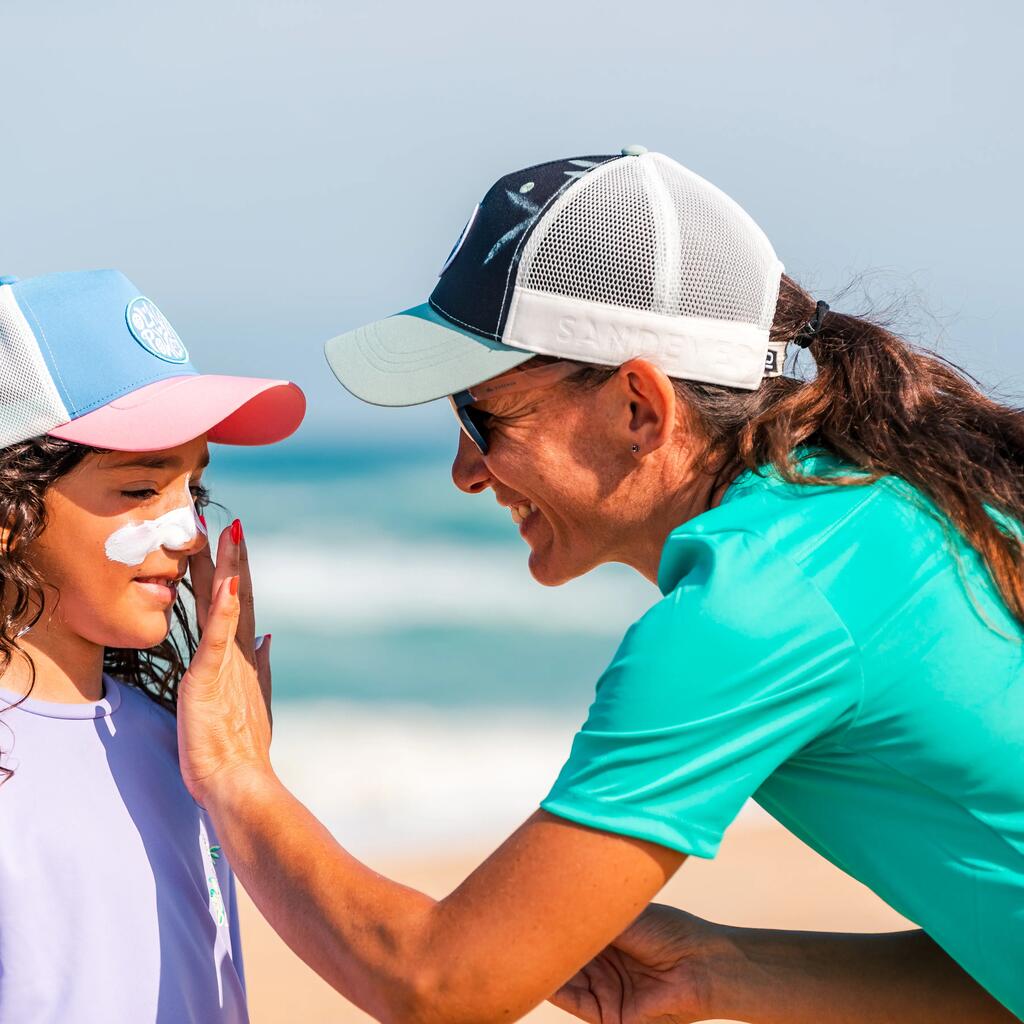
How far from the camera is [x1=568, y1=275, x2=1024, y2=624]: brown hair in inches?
85.0

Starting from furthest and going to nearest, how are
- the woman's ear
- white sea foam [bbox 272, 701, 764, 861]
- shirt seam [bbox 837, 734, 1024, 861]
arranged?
white sea foam [bbox 272, 701, 764, 861]
the woman's ear
shirt seam [bbox 837, 734, 1024, 861]

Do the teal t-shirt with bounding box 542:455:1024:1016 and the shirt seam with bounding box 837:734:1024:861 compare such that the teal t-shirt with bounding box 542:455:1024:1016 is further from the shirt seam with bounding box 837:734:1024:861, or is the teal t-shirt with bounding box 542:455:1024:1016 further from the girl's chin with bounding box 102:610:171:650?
the girl's chin with bounding box 102:610:171:650

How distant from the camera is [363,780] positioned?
Result: 8445 millimetres

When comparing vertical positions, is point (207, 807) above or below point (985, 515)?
below

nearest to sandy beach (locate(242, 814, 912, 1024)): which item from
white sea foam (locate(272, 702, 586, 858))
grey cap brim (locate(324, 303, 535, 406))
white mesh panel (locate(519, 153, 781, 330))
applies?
white sea foam (locate(272, 702, 586, 858))

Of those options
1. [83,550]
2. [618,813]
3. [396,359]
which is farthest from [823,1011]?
[83,550]

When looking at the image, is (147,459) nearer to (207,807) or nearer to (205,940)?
(207,807)

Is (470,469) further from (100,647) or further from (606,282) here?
(100,647)

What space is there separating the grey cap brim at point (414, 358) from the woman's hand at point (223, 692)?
402 millimetres

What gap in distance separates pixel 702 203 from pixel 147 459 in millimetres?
1198

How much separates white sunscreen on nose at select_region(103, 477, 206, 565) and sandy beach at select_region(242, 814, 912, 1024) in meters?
2.92

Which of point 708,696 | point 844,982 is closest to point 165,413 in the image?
point 708,696

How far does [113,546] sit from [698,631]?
1.27 meters

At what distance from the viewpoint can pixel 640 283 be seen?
2332mm
